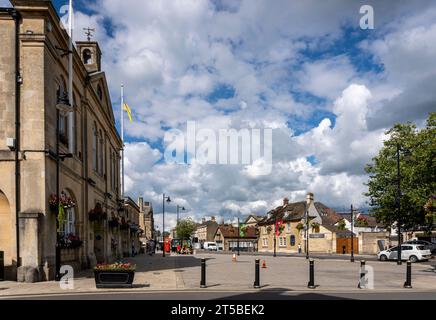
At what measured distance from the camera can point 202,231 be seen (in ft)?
446

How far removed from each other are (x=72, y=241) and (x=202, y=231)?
118055 millimetres

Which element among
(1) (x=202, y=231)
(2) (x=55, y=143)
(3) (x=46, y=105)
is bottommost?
(1) (x=202, y=231)

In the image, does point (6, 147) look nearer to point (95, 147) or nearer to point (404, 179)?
point (95, 147)

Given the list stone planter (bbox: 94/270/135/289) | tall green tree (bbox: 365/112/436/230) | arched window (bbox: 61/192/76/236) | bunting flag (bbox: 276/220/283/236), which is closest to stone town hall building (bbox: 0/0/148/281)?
arched window (bbox: 61/192/76/236)

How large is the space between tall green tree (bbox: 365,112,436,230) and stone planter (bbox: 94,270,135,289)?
2413 cm

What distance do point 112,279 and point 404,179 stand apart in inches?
1172

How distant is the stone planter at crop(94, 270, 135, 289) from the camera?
13.8m

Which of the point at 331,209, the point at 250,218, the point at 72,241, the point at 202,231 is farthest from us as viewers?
the point at 202,231

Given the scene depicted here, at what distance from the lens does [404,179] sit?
35688 millimetres

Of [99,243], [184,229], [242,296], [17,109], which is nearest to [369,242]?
[99,243]

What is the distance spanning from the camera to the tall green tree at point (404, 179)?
31541 millimetres

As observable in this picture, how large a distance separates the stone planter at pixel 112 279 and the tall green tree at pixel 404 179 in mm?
24126
